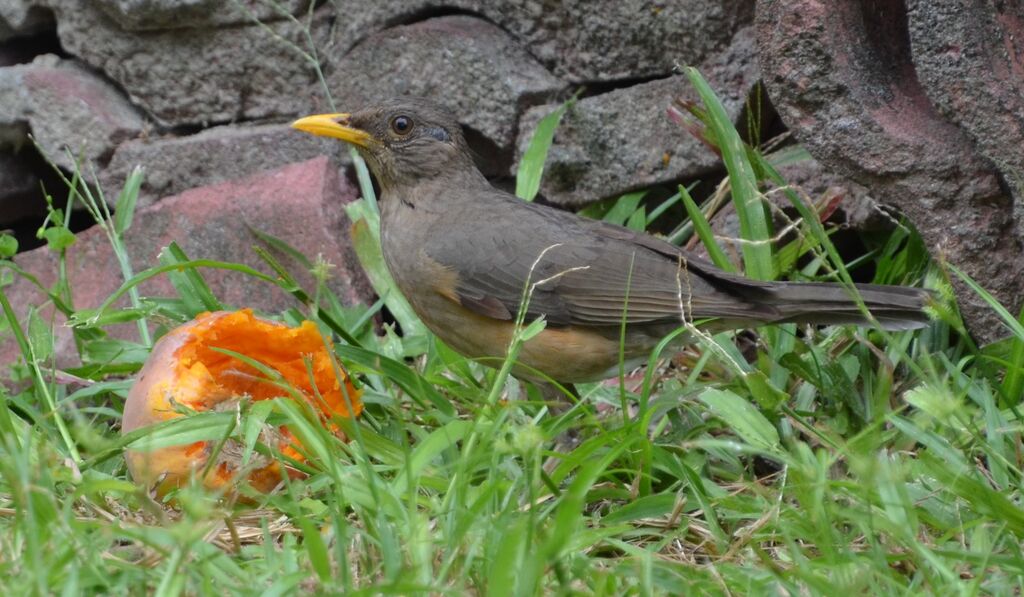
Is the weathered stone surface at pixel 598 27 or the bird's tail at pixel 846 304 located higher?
the weathered stone surface at pixel 598 27

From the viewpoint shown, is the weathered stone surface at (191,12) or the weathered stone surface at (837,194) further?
the weathered stone surface at (191,12)

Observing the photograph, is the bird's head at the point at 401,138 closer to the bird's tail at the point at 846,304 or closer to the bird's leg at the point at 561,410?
the bird's leg at the point at 561,410

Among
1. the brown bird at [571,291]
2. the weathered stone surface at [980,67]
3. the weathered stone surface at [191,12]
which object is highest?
the weathered stone surface at [980,67]

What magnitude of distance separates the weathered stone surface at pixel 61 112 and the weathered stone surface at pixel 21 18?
0.57 ft

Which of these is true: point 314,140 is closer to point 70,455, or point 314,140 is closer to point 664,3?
point 664,3

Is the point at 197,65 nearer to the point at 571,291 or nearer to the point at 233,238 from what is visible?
the point at 233,238

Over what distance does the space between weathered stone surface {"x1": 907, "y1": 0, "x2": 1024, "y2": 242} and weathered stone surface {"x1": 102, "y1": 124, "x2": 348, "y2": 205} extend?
249cm

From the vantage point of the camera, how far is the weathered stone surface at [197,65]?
523cm

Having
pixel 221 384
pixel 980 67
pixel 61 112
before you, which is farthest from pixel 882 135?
pixel 61 112

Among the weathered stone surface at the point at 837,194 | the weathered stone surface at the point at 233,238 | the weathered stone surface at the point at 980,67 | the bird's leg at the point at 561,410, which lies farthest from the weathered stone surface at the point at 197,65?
the weathered stone surface at the point at 980,67

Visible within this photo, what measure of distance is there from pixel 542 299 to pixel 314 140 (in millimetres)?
1669

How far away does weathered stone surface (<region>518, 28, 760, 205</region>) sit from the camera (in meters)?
4.73

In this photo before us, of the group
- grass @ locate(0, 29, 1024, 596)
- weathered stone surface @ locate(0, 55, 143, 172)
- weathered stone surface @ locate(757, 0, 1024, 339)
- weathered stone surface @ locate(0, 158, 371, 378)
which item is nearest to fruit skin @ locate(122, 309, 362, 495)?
grass @ locate(0, 29, 1024, 596)

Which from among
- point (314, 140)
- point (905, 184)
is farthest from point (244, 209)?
point (905, 184)
